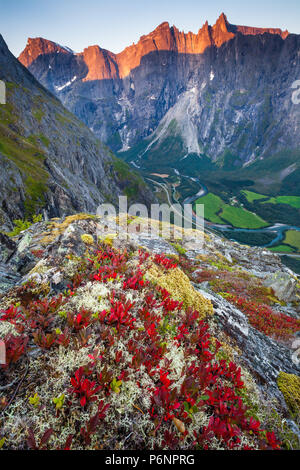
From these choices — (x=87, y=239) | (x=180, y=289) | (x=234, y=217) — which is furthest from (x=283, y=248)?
(x=87, y=239)

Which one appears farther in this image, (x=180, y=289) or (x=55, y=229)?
(x=55, y=229)

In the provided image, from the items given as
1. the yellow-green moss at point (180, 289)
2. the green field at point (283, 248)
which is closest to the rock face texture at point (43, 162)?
the yellow-green moss at point (180, 289)

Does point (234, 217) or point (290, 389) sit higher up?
point (290, 389)

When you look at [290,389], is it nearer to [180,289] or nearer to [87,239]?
[180,289]

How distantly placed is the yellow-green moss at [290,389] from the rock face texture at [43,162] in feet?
117

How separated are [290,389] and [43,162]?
7551cm

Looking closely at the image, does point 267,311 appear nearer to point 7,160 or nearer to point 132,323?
point 132,323

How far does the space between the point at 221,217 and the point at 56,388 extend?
626 feet

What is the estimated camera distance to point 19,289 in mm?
5984

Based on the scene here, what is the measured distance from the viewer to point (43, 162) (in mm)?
66375

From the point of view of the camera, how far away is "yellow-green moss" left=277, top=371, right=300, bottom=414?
17.5 feet

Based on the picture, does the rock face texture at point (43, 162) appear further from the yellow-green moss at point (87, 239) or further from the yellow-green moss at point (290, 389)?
the yellow-green moss at point (290, 389)

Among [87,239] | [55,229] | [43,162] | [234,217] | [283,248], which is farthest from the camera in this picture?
[234,217]
